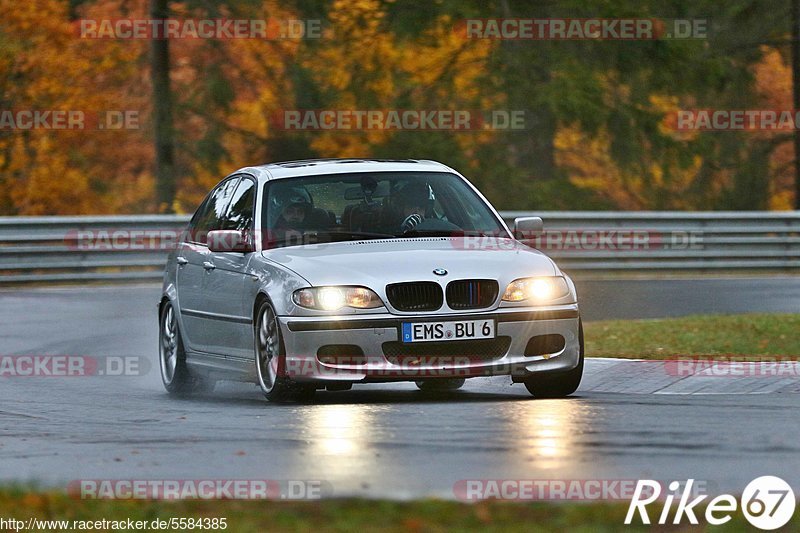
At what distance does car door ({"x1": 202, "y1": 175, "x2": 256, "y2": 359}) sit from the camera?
1167cm

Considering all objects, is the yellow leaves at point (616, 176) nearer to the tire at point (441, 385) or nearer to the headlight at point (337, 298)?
the tire at point (441, 385)

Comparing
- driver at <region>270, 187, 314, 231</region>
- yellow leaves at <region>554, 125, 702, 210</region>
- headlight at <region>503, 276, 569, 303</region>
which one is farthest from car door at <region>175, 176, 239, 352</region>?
yellow leaves at <region>554, 125, 702, 210</region>

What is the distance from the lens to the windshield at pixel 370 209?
11.8 metres

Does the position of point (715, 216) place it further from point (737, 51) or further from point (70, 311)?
point (737, 51)

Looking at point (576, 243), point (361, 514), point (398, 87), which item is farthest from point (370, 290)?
point (398, 87)

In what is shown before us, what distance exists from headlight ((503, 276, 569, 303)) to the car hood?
4cm

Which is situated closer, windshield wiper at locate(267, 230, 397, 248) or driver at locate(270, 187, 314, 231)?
windshield wiper at locate(267, 230, 397, 248)

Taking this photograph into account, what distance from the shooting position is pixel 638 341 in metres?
15.1

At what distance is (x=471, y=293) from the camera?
35.5 ft

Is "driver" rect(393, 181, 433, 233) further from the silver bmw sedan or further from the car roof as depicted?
the car roof

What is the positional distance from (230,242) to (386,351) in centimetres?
165

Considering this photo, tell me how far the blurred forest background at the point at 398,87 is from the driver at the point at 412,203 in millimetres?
25170

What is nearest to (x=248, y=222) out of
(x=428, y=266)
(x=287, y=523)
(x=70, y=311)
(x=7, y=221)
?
(x=428, y=266)

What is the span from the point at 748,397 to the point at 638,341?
3.95m
